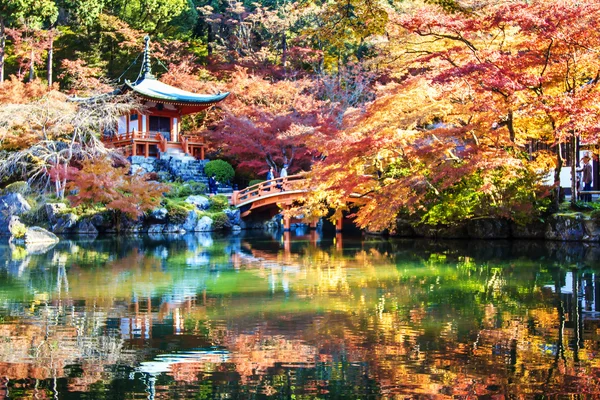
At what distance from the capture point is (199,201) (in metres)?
25.8

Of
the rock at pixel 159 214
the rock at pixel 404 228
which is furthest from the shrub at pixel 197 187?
the rock at pixel 404 228

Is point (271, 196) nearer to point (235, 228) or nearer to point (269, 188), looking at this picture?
point (269, 188)

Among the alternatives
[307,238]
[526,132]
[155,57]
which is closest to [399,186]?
[526,132]

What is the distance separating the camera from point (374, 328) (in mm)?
7086

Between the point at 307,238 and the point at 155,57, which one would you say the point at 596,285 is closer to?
the point at 307,238

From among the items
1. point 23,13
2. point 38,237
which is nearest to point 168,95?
point 23,13

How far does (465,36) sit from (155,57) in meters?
21.1

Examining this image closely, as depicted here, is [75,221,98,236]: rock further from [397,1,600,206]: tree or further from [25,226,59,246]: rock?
[397,1,600,206]: tree

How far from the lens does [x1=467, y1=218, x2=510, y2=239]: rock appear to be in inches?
730

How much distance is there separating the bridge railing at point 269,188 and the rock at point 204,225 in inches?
52.6

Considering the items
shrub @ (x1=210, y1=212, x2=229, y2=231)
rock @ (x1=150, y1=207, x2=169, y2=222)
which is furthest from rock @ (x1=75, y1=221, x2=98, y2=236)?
shrub @ (x1=210, y1=212, x2=229, y2=231)

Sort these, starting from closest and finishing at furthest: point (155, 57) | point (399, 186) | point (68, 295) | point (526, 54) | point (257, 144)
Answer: point (68, 295)
point (526, 54)
point (399, 186)
point (257, 144)
point (155, 57)

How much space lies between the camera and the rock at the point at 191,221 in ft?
81.6

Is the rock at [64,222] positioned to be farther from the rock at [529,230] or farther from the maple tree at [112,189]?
the rock at [529,230]
